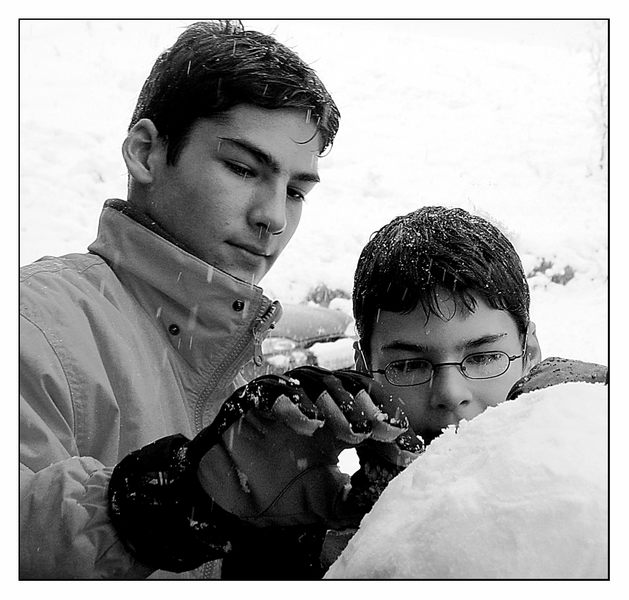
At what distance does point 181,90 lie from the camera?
2.60 ft

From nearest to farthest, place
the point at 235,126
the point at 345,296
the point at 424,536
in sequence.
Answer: the point at 424,536
the point at 235,126
the point at 345,296

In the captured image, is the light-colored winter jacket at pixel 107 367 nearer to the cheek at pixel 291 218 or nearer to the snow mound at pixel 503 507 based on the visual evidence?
the cheek at pixel 291 218

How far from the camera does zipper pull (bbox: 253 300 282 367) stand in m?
0.80

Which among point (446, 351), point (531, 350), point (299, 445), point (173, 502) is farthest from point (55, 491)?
point (531, 350)

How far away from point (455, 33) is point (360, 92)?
0.12m

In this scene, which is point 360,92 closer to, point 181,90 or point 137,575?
point 181,90

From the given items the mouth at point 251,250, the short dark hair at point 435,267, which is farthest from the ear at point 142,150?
the short dark hair at point 435,267

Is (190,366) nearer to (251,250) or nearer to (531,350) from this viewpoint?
(251,250)

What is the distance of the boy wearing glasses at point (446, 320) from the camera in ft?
2.54

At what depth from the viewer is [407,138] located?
861 mm

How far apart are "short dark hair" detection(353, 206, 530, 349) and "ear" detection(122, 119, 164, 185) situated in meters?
0.26

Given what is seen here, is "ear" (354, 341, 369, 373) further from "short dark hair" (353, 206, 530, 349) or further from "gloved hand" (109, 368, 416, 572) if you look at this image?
"gloved hand" (109, 368, 416, 572)

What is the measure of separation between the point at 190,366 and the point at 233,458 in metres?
0.20
